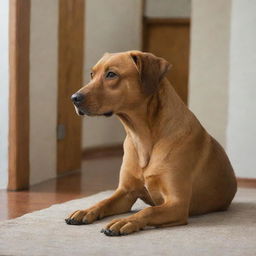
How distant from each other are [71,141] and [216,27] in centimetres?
141

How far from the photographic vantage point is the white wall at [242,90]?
4648 millimetres

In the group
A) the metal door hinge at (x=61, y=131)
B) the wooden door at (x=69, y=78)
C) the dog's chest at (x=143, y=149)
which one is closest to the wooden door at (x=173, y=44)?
the wooden door at (x=69, y=78)

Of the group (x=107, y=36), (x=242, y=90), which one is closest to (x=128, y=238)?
(x=242, y=90)

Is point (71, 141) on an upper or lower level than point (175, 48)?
lower

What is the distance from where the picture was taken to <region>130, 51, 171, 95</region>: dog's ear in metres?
2.84

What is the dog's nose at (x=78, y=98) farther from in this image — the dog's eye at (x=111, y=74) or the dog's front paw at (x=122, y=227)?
the dog's front paw at (x=122, y=227)

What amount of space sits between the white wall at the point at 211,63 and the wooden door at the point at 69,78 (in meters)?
0.91

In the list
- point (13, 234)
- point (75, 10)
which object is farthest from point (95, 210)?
point (75, 10)

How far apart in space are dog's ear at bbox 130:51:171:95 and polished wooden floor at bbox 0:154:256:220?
93cm

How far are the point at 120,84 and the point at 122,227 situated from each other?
0.62m

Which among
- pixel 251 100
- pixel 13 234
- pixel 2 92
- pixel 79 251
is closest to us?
pixel 79 251

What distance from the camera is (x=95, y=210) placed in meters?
2.94

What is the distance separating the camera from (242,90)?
468 centimetres

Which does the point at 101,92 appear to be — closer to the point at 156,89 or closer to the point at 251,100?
the point at 156,89
